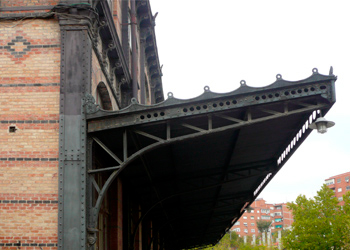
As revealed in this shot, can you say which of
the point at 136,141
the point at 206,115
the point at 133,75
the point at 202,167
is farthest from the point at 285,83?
the point at 133,75

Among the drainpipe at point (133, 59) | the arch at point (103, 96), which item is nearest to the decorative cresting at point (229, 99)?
the arch at point (103, 96)

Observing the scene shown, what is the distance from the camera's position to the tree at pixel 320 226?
3816cm

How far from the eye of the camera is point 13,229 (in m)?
10.3

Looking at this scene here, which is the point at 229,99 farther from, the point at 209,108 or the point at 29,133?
the point at 29,133

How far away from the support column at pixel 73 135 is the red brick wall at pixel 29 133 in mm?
186

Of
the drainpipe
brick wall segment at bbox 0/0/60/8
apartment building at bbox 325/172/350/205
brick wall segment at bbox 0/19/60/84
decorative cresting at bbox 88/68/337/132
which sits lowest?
decorative cresting at bbox 88/68/337/132

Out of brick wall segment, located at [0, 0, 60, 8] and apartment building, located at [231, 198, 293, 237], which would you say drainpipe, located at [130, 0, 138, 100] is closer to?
brick wall segment, located at [0, 0, 60, 8]

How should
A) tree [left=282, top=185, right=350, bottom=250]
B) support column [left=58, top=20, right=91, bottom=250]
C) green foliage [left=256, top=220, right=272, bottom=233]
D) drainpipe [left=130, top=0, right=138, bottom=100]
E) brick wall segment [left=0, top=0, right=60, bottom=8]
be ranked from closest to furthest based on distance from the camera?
support column [left=58, top=20, right=91, bottom=250], brick wall segment [left=0, top=0, right=60, bottom=8], drainpipe [left=130, top=0, right=138, bottom=100], tree [left=282, top=185, right=350, bottom=250], green foliage [left=256, top=220, right=272, bottom=233]

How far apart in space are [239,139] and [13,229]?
6.90 meters

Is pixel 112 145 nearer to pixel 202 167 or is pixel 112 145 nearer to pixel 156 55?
pixel 202 167

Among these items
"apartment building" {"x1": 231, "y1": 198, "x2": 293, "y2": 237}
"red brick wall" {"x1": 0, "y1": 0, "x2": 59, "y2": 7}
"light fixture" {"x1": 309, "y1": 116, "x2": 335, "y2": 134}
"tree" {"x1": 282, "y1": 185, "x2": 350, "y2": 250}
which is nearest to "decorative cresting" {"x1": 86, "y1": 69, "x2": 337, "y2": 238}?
"light fixture" {"x1": 309, "y1": 116, "x2": 335, "y2": 134}

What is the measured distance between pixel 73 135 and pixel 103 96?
14.7ft

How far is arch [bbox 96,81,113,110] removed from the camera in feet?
47.2

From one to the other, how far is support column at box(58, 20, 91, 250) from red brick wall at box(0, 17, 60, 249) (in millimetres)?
186
